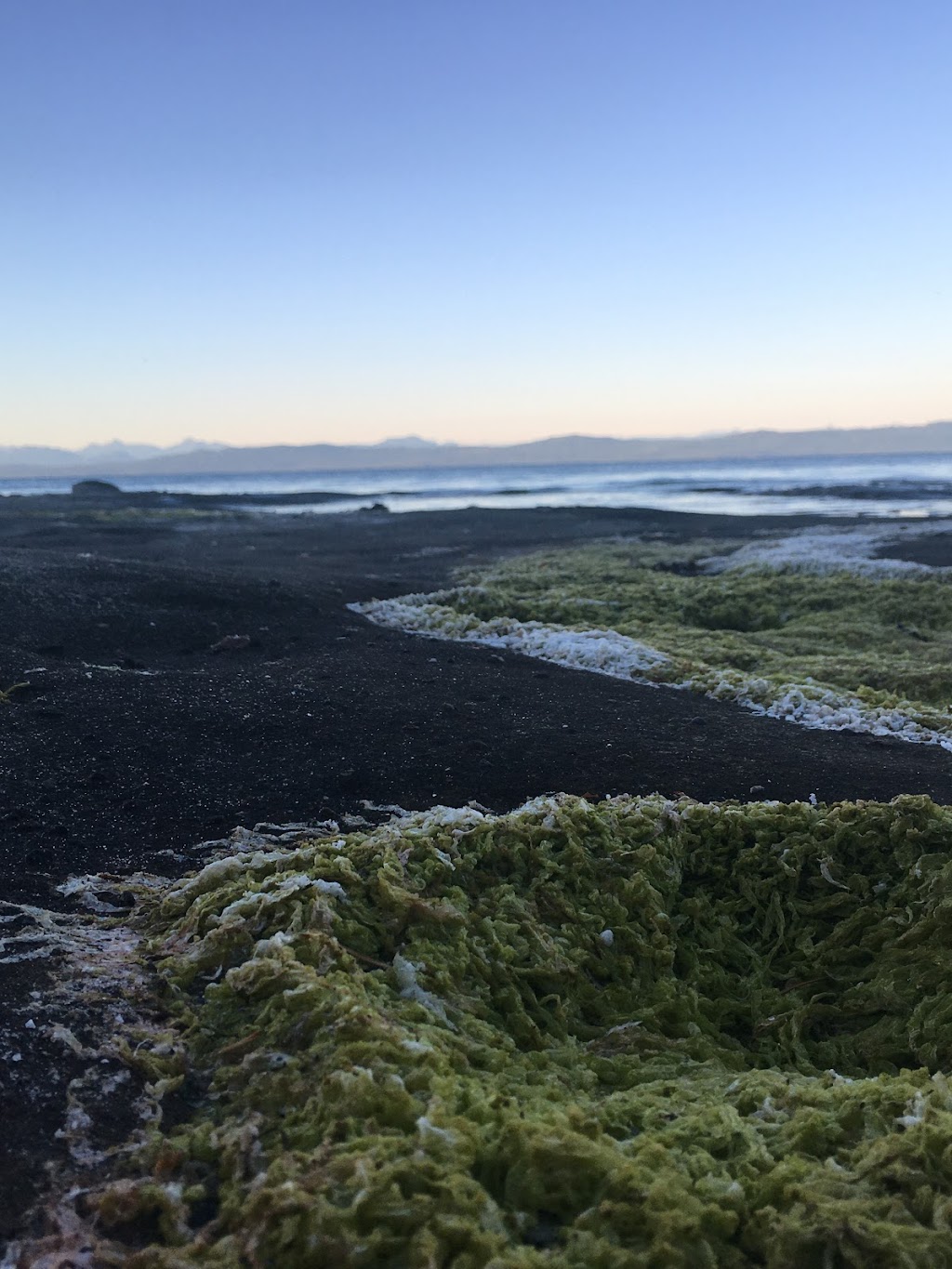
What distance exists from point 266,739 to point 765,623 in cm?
914

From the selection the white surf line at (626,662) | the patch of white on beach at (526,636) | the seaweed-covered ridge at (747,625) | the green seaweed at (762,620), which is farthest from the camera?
the patch of white on beach at (526,636)

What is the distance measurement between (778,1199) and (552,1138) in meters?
0.64

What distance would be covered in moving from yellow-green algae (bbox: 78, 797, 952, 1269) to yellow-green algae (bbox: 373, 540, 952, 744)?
13.0ft

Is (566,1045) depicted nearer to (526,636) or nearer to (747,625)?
(526,636)

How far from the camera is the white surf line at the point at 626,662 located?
7.98 m

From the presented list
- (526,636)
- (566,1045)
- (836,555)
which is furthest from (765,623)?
(566,1045)

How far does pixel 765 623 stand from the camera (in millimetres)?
13867

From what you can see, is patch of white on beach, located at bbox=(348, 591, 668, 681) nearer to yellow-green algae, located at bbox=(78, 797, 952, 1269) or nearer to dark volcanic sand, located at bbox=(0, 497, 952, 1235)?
dark volcanic sand, located at bbox=(0, 497, 952, 1235)

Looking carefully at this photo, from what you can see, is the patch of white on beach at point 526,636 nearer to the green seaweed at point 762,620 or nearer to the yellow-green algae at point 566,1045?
the green seaweed at point 762,620

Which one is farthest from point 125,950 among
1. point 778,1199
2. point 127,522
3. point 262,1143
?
point 127,522

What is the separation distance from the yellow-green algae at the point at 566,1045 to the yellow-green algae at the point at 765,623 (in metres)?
3.95

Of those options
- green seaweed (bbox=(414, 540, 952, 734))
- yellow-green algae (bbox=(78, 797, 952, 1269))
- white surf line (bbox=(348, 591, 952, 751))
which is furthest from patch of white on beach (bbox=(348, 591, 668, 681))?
yellow-green algae (bbox=(78, 797, 952, 1269))

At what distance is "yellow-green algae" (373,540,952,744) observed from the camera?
8.97 metres

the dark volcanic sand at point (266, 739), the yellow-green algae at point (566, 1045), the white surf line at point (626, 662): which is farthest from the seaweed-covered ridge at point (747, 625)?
the yellow-green algae at point (566, 1045)
